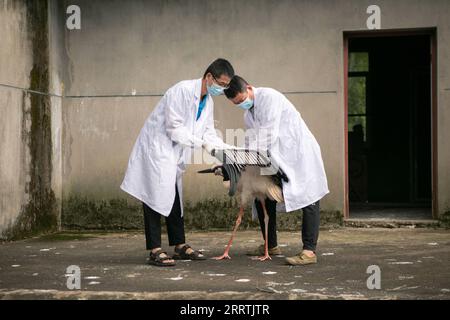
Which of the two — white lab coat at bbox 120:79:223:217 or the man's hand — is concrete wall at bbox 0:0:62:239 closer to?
white lab coat at bbox 120:79:223:217

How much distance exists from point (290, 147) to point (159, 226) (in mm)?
1463

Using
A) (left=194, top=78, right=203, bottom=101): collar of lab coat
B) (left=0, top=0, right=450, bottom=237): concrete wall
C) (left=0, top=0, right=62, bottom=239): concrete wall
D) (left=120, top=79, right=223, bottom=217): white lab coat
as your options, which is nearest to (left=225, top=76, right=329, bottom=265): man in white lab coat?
(left=194, top=78, right=203, bottom=101): collar of lab coat

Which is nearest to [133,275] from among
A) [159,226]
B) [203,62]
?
[159,226]

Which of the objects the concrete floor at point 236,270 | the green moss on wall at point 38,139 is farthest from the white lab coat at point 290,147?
the green moss on wall at point 38,139

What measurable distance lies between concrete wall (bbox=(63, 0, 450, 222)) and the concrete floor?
4.12ft

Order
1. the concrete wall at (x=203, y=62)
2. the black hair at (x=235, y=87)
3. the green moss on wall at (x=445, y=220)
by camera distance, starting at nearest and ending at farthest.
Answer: the black hair at (x=235, y=87), the green moss on wall at (x=445, y=220), the concrete wall at (x=203, y=62)

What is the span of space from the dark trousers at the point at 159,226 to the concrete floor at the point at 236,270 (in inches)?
10.0

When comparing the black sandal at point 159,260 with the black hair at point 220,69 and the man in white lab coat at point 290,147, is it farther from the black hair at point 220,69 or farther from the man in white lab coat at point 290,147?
the black hair at point 220,69

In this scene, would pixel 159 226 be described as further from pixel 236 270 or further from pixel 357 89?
pixel 357 89

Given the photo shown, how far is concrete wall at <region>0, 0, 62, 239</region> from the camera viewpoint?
913 cm

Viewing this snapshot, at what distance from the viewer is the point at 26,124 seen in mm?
9586

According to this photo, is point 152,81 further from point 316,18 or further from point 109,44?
point 316,18

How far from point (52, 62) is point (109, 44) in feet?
2.74

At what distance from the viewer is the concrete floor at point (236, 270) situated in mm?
5461
